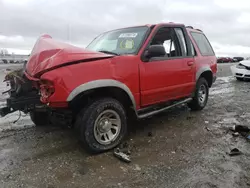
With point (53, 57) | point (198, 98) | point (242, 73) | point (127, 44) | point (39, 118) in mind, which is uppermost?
point (127, 44)

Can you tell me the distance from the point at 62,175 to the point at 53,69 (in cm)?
137

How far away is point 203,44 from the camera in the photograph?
6199mm

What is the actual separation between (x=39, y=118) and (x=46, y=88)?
188 cm

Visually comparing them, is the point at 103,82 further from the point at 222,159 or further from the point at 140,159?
the point at 222,159

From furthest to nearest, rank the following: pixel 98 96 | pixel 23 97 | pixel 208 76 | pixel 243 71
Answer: pixel 243 71
pixel 208 76
pixel 98 96
pixel 23 97

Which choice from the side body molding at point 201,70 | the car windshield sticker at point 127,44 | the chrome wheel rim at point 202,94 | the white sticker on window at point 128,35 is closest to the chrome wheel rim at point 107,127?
the car windshield sticker at point 127,44

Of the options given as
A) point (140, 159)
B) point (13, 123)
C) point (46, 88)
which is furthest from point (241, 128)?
point (13, 123)

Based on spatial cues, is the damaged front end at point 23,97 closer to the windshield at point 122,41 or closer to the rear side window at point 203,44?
the windshield at point 122,41

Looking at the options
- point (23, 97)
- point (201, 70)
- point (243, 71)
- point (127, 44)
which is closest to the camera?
point (23, 97)

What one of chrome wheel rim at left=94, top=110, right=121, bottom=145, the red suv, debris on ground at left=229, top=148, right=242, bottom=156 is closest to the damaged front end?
the red suv

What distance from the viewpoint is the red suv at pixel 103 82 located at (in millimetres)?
3348

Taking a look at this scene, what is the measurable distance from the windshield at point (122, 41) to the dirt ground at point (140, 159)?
1.54 m

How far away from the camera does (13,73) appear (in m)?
3.88

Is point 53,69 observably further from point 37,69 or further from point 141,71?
point 141,71
